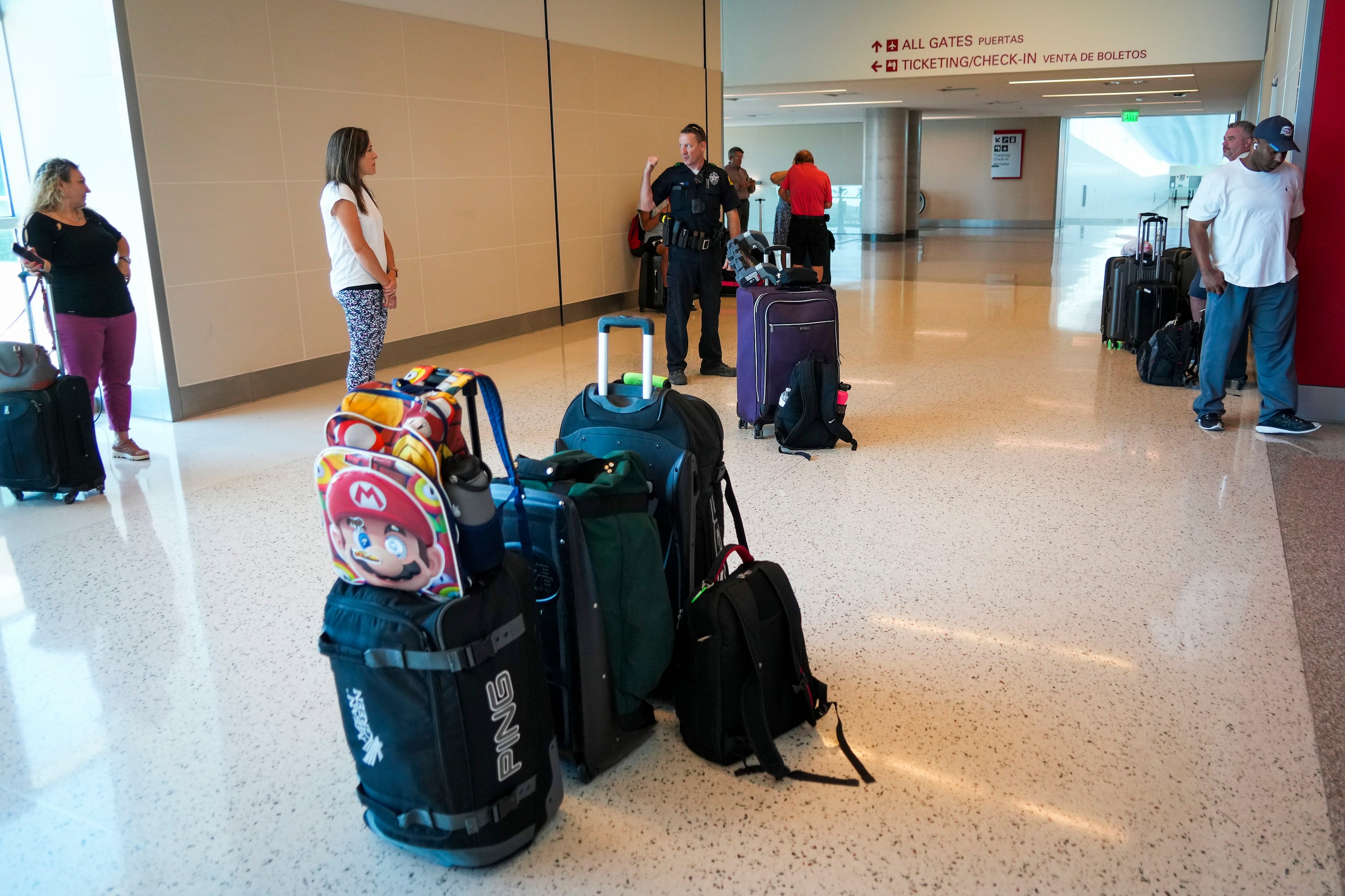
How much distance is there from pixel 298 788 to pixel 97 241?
331cm

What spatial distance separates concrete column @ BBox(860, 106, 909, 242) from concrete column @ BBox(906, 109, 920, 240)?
8.3 inches

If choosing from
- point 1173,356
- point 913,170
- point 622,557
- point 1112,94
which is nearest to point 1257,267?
point 1173,356

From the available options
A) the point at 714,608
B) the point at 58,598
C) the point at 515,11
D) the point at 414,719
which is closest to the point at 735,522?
the point at 714,608

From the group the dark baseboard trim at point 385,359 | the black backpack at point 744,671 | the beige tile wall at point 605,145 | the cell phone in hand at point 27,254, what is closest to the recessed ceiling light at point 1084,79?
the beige tile wall at point 605,145

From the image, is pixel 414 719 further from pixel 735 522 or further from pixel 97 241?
pixel 97 241

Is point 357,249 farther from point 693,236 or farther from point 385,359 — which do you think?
point 385,359

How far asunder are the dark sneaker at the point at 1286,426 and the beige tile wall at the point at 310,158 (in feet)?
17.8

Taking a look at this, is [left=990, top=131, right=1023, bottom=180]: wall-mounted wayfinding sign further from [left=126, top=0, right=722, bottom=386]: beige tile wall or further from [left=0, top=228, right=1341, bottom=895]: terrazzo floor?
[left=0, top=228, right=1341, bottom=895]: terrazzo floor

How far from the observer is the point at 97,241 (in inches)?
175

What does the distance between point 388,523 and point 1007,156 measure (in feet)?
79.4

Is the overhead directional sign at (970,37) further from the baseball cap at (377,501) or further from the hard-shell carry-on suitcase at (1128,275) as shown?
the baseball cap at (377,501)

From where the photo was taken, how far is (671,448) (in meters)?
2.37

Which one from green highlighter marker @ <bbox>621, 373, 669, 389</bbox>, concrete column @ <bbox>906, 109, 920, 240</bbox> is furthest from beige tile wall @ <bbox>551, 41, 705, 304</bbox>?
concrete column @ <bbox>906, 109, 920, 240</bbox>

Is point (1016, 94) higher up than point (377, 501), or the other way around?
point (1016, 94)
